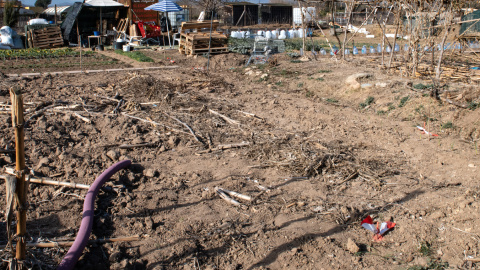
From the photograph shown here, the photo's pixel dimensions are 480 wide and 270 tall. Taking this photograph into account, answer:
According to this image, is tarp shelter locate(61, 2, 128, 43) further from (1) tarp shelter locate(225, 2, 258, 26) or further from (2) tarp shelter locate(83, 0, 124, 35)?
(1) tarp shelter locate(225, 2, 258, 26)

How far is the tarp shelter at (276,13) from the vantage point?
40375 mm

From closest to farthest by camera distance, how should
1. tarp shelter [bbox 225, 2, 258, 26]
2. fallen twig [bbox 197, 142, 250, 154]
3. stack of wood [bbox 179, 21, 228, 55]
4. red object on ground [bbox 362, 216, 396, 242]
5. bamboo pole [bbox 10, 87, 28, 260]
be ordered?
bamboo pole [bbox 10, 87, 28, 260], red object on ground [bbox 362, 216, 396, 242], fallen twig [bbox 197, 142, 250, 154], stack of wood [bbox 179, 21, 228, 55], tarp shelter [bbox 225, 2, 258, 26]

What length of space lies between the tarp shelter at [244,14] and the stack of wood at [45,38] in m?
20.3

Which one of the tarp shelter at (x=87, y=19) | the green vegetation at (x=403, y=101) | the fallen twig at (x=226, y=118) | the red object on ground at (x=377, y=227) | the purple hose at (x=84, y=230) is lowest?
the red object on ground at (x=377, y=227)

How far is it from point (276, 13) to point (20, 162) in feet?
131

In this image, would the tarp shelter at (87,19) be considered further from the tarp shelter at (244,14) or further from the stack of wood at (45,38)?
the tarp shelter at (244,14)

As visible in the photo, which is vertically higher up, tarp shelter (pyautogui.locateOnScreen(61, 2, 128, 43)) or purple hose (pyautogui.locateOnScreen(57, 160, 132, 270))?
tarp shelter (pyautogui.locateOnScreen(61, 2, 128, 43))

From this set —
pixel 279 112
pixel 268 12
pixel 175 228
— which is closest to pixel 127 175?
pixel 175 228

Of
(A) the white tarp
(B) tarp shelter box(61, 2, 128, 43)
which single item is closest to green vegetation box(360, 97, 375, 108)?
A: (B) tarp shelter box(61, 2, 128, 43)

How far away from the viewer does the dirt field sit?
4.00m

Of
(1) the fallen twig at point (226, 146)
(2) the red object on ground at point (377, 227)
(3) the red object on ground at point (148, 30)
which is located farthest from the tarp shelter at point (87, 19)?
(2) the red object on ground at point (377, 227)

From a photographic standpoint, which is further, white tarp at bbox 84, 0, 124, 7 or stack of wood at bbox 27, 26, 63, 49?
white tarp at bbox 84, 0, 124, 7

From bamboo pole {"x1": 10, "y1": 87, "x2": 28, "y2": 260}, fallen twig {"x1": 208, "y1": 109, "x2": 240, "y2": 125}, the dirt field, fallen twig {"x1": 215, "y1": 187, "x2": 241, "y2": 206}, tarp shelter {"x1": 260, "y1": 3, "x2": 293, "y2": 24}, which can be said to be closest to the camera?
bamboo pole {"x1": 10, "y1": 87, "x2": 28, "y2": 260}

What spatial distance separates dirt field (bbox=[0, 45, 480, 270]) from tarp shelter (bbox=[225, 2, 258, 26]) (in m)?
30.8
